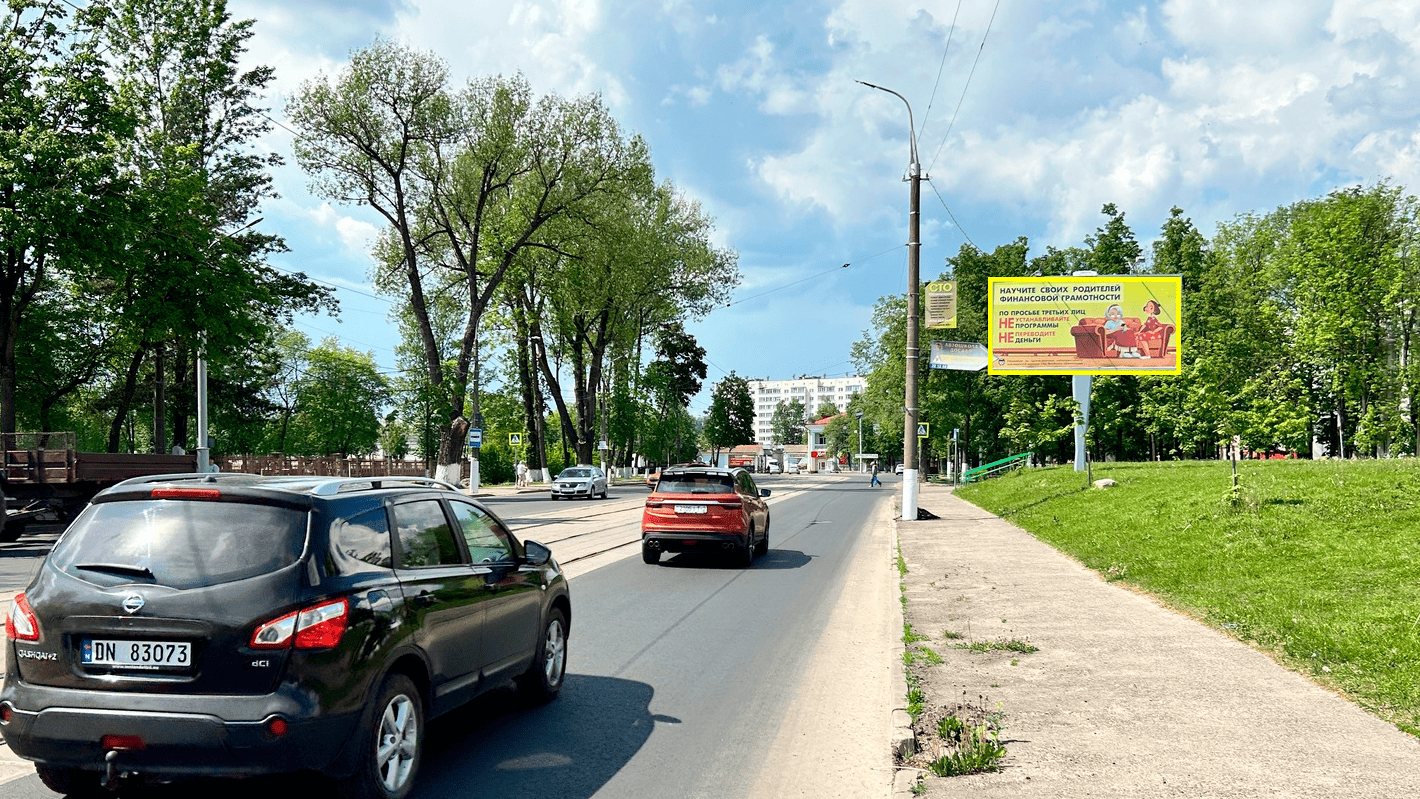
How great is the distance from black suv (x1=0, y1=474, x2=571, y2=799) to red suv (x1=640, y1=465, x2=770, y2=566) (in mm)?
10456

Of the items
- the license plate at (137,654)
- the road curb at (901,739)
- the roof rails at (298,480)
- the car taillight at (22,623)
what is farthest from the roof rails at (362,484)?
the road curb at (901,739)

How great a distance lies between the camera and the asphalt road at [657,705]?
5125 millimetres

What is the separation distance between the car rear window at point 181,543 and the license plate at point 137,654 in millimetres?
261

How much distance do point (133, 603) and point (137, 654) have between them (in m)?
0.22

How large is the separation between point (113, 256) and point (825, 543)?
1884cm

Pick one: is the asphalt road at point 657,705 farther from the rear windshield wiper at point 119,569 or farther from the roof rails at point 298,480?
the roof rails at point 298,480

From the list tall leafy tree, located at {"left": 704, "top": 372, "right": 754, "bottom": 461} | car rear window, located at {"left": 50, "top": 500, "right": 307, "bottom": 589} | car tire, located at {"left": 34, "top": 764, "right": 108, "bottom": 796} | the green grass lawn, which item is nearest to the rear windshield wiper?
car rear window, located at {"left": 50, "top": 500, "right": 307, "bottom": 589}

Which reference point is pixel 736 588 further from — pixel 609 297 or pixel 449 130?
pixel 609 297

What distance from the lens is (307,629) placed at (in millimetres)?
4211

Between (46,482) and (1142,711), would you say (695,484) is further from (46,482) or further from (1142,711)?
(46,482)

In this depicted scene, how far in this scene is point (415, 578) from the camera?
4.99 meters

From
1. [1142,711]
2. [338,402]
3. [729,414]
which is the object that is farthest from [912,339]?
[729,414]

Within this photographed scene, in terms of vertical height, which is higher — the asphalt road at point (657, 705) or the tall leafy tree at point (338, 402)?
the tall leafy tree at point (338, 402)

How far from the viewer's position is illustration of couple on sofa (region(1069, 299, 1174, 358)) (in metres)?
32.1
